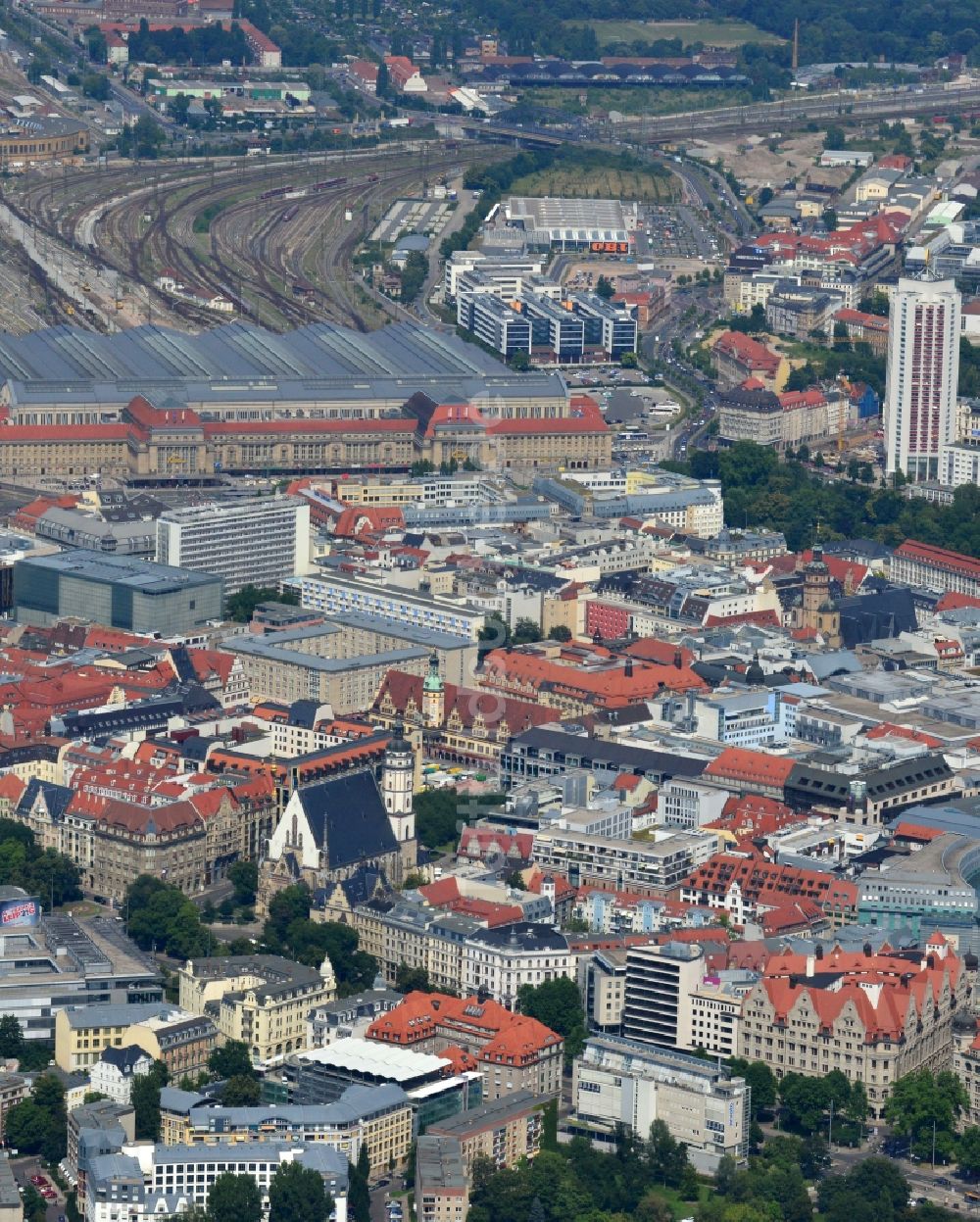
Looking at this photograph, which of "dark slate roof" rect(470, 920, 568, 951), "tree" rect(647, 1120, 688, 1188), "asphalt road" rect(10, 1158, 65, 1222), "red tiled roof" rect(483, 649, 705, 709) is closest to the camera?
"asphalt road" rect(10, 1158, 65, 1222)

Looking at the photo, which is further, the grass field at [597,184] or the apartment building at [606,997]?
the grass field at [597,184]

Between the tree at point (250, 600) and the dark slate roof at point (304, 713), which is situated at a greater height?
the tree at point (250, 600)

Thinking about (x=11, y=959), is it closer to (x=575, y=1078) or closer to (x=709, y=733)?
(x=575, y=1078)

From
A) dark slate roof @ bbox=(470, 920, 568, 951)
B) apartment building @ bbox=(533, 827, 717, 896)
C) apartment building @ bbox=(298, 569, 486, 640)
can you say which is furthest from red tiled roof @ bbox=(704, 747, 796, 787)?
apartment building @ bbox=(298, 569, 486, 640)

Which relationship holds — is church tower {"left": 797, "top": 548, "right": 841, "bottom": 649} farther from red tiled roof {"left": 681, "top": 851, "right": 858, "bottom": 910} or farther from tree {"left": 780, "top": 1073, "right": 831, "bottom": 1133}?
tree {"left": 780, "top": 1073, "right": 831, "bottom": 1133}

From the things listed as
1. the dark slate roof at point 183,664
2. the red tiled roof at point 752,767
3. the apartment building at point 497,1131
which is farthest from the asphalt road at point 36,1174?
the dark slate roof at point 183,664

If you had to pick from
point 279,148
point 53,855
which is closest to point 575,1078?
point 53,855

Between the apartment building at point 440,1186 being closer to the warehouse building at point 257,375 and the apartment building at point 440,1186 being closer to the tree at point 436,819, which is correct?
the tree at point 436,819
